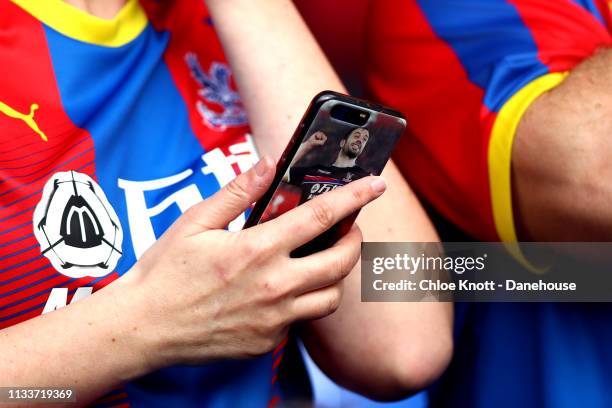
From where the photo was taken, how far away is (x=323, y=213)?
71 cm

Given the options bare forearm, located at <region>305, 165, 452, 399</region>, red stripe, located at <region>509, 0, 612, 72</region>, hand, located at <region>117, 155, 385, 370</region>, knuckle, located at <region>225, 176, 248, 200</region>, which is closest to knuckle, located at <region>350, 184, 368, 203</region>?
hand, located at <region>117, 155, 385, 370</region>

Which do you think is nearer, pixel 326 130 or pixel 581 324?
pixel 326 130

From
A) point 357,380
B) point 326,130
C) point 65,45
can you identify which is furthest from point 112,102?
point 357,380

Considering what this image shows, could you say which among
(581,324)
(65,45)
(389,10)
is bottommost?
(581,324)

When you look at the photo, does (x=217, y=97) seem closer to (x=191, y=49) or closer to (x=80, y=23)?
(x=191, y=49)

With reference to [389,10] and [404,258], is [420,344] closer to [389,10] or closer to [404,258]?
[404,258]

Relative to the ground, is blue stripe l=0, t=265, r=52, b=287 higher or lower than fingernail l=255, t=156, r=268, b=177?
higher

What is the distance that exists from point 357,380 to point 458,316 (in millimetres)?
266

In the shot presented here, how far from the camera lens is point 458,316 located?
1136 millimetres

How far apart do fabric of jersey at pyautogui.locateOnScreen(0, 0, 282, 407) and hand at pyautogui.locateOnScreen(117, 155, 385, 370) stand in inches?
3.0

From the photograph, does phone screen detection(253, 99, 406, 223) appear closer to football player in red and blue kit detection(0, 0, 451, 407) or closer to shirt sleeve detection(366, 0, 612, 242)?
football player in red and blue kit detection(0, 0, 451, 407)

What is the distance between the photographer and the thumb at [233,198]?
0.70 meters

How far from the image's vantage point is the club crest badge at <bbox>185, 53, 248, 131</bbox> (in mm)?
979

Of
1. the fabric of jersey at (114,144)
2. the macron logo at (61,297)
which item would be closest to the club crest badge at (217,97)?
the fabric of jersey at (114,144)
